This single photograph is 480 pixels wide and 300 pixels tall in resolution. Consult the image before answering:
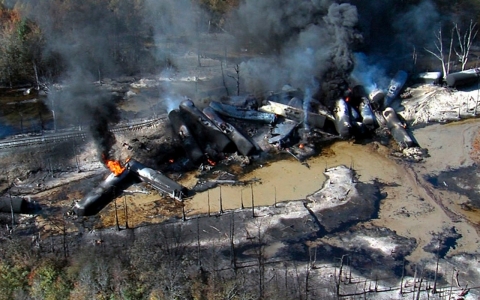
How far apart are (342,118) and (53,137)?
16743mm

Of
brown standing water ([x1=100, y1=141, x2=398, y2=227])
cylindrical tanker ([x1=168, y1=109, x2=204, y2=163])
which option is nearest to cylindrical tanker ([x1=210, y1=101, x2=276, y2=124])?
cylindrical tanker ([x1=168, y1=109, x2=204, y2=163])

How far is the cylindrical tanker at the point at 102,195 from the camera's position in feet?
81.5

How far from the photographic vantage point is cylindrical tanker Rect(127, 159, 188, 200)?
26125 millimetres

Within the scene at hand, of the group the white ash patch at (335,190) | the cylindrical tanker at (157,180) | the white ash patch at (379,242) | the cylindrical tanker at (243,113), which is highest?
the cylindrical tanker at (243,113)

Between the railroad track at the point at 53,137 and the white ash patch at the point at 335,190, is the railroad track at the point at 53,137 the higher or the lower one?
the higher one

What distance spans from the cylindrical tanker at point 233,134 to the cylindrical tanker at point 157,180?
16.3ft

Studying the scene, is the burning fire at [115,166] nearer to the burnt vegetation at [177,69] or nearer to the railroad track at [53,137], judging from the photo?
the burnt vegetation at [177,69]

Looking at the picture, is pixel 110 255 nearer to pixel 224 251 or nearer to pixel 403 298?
pixel 224 251

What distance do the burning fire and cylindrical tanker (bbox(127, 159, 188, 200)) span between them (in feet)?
1.64

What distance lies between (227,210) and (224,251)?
3.25 metres

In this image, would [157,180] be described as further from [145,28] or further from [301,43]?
[145,28]

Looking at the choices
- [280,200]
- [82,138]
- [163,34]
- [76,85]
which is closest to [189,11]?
[163,34]

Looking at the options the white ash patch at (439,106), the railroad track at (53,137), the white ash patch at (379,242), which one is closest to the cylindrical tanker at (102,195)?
the railroad track at (53,137)

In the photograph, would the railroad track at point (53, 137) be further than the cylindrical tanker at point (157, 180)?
Yes
